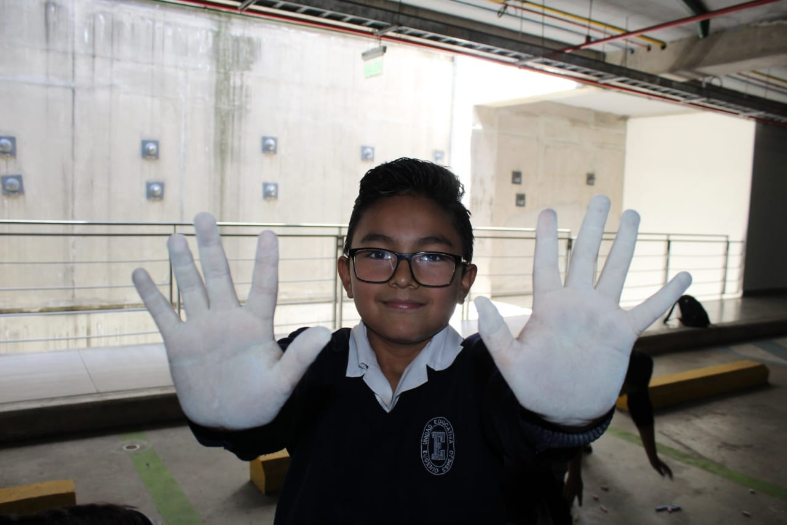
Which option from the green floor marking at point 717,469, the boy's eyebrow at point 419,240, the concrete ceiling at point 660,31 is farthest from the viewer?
the concrete ceiling at point 660,31

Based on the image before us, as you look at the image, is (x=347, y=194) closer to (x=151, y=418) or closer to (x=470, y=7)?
(x=470, y=7)

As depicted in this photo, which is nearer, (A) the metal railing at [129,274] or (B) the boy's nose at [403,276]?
(B) the boy's nose at [403,276]

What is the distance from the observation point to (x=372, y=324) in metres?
1.02

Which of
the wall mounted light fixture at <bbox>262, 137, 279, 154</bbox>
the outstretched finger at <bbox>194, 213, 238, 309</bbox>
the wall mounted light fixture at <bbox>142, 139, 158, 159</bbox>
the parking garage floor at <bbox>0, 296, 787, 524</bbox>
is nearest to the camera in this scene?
the outstretched finger at <bbox>194, 213, 238, 309</bbox>

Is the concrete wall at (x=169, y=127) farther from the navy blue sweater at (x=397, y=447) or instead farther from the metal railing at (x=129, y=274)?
the navy blue sweater at (x=397, y=447)

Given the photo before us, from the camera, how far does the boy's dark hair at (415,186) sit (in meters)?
1.05

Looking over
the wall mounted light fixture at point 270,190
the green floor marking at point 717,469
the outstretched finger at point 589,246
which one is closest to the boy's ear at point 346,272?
the outstretched finger at point 589,246

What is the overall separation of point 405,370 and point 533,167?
335 inches

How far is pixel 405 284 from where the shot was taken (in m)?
1.00

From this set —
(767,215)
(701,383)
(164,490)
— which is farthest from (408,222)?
(767,215)

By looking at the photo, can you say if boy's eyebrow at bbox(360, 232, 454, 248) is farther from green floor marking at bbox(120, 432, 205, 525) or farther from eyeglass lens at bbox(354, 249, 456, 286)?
green floor marking at bbox(120, 432, 205, 525)

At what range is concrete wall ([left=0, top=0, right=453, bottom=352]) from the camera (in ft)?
20.8

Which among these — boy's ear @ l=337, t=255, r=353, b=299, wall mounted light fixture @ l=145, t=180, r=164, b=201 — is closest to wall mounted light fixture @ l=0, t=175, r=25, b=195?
wall mounted light fixture @ l=145, t=180, r=164, b=201

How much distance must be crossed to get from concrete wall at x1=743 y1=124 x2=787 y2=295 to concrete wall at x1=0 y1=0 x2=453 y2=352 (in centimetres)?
469
